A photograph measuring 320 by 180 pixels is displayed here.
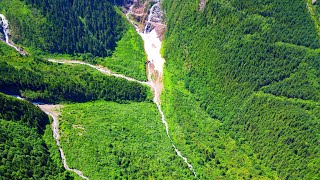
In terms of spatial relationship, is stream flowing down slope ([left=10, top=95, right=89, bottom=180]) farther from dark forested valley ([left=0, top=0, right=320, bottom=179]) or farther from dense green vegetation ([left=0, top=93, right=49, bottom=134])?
dense green vegetation ([left=0, top=93, right=49, bottom=134])

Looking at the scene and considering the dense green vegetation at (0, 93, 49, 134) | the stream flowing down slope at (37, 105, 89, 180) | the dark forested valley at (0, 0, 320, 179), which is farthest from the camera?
the dark forested valley at (0, 0, 320, 179)

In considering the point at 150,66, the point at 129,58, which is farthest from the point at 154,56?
the point at 129,58

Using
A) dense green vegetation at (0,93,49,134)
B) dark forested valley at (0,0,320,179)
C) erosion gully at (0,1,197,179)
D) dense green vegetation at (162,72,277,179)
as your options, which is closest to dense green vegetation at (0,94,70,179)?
dense green vegetation at (0,93,49,134)

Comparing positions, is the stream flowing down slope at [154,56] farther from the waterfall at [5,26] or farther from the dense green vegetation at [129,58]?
the waterfall at [5,26]

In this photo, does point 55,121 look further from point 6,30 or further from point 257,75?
point 257,75

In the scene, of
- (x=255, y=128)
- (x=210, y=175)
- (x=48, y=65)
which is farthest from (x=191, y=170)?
(x=48, y=65)

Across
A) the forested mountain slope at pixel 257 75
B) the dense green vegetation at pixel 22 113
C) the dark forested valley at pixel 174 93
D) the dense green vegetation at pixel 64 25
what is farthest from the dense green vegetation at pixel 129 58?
the dense green vegetation at pixel 22 113
